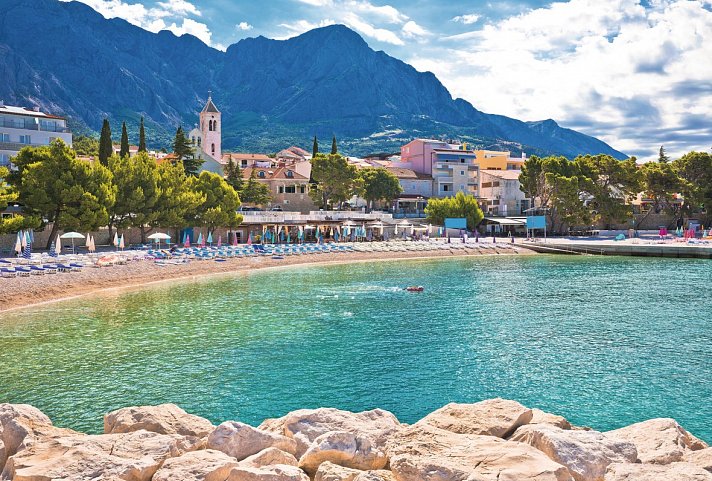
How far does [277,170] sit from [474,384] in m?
81.0

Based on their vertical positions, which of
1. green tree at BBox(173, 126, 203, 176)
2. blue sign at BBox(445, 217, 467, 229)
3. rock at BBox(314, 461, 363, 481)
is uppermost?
green tree at BBox(173, 126, 203, 176)

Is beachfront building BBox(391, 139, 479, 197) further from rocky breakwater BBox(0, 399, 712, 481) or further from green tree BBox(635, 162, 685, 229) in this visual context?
rocky breakwater BBox(0, 399, 712, 481)

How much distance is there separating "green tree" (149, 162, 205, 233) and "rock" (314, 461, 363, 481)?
53399 millimetres

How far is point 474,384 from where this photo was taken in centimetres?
1959

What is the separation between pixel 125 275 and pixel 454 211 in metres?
53.2

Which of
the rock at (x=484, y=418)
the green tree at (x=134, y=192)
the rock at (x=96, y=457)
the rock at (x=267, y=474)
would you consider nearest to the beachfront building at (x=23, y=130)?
the green tree at (x=134, y=192)

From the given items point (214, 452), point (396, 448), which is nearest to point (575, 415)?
point (396, 448)

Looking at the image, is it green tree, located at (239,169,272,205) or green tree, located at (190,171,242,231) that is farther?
green tree, located at (239,169,272,205)

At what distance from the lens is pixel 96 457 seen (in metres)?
9.70

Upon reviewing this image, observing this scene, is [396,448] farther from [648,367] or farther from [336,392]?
[648,367]

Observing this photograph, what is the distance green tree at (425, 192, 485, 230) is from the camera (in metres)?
87.4

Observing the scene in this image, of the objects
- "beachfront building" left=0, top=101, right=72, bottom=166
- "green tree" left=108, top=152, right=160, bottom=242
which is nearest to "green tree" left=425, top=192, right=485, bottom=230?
"green tree" left=108, top=152, right=160, bottom=242

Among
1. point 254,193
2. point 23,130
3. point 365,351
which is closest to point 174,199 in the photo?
point 23,130

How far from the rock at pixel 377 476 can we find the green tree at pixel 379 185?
8348 centimetres
